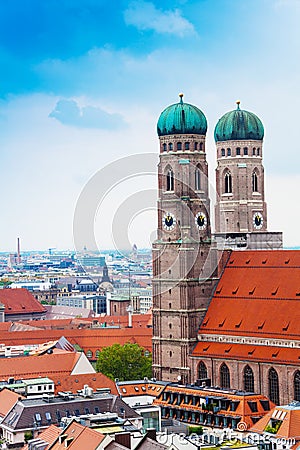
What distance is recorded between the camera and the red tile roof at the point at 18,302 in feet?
632

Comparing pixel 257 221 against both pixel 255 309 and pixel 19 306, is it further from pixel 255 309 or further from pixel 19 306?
pixel 19 306

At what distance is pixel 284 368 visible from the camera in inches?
4348

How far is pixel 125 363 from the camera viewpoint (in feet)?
423

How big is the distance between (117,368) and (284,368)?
23856 millimetres

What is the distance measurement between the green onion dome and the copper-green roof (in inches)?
350

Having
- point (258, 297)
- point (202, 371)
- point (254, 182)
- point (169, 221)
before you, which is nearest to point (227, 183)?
point (254, 182)

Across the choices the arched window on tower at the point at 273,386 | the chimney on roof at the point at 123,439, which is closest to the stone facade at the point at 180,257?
the arched window on tower at the point at 273,386

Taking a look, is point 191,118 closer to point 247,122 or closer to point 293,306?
point 247,122

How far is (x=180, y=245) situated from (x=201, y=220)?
3956 millimetres

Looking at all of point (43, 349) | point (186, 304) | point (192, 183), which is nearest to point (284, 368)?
point (186, 304)

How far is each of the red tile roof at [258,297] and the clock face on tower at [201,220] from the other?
418 centimetres

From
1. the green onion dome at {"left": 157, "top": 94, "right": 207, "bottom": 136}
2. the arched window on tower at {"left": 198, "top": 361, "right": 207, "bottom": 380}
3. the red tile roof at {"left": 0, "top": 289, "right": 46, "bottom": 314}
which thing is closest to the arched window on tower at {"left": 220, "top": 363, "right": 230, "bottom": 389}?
the arched window on tower at {"left": 198, "top": 361, "right": 207, "bottom": 380}

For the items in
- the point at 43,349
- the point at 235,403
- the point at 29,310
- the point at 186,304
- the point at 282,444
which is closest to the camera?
the point at 282,444

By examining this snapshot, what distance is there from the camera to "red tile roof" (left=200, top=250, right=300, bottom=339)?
113875 millimetres
